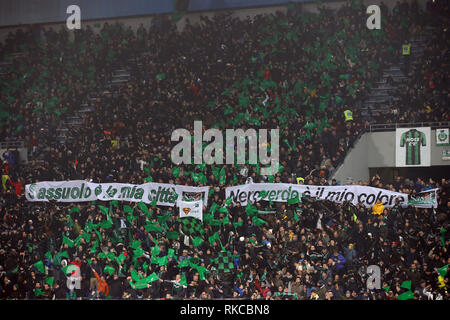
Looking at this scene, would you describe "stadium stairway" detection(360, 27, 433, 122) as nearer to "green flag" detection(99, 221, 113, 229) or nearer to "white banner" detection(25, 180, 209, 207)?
"white banner" detection(25, 180, 209, 207)

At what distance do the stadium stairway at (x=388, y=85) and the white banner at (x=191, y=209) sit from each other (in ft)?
20.8

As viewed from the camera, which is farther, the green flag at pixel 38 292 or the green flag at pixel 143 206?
the green flag at pixel 143 206

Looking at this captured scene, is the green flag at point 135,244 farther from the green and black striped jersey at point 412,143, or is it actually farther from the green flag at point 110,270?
the green and black striped jersey at point 412,143

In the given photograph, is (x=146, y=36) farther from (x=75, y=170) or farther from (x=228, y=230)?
(x=228, y=230)

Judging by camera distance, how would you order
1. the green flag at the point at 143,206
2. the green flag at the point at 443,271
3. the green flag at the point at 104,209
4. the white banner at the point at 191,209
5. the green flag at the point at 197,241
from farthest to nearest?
the green flag at the point at 104,209
the green flag at the point at 143,206
the white banner at the point at 191,209
the green flag at the point at 197,241
the green flag at the point at 443,271

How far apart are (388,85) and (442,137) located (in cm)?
373

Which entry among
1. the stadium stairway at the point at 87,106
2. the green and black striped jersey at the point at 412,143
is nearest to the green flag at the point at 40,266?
the stadium stairway at the point at 87,106

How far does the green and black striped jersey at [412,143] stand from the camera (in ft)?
61.9

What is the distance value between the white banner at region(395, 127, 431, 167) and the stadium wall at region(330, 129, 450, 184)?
1.05ft

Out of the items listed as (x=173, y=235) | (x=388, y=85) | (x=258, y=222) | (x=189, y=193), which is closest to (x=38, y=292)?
(x=173, y=235)

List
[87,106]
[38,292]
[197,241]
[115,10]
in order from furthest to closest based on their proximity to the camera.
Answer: [115,10], [87,106], [197,241], [38,292]

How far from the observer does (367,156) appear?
19.9 meters

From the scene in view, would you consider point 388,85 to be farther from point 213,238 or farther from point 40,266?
point 40,266

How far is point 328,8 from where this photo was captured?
24125 millimetres
